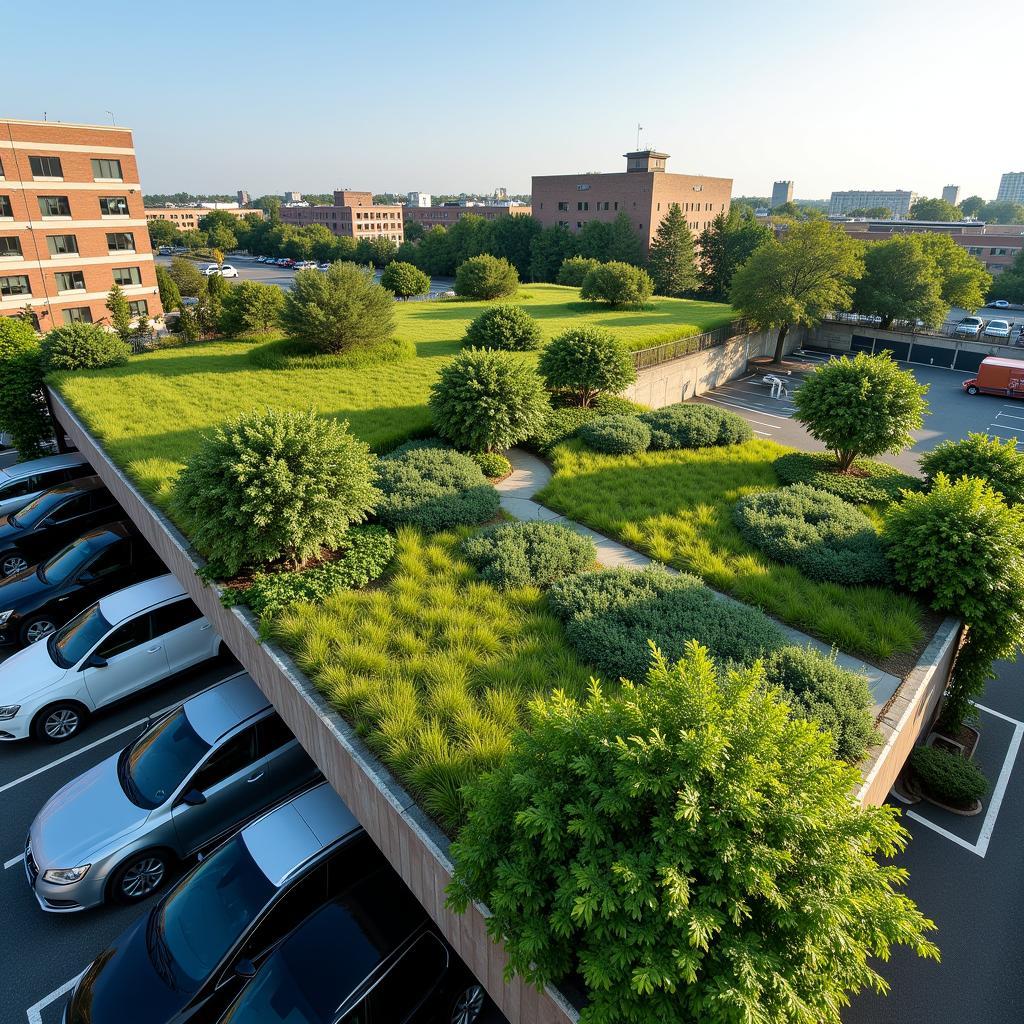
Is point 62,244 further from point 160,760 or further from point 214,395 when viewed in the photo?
point 160,760

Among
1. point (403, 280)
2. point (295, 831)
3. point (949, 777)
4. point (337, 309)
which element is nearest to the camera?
point (295, 831)

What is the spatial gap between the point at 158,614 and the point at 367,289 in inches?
529

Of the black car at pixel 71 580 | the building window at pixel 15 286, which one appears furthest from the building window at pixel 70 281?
the black car at pixel 71 580

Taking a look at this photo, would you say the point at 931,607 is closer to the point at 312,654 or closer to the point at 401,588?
the point at 401,588

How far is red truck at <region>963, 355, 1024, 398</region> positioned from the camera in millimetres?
29047

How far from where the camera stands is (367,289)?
20219 millimetres

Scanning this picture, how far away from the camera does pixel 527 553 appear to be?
31.3ft

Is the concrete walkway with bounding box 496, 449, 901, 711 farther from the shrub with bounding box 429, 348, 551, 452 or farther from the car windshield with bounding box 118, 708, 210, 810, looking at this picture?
the car windshield with bounding box 118, 708, 210, 810

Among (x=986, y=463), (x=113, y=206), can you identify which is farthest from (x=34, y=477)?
(x=113, y=206)

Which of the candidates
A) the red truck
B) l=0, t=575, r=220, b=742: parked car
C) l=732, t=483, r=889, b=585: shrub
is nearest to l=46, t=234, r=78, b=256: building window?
l=0, t=575, r=220, b=742: parked car

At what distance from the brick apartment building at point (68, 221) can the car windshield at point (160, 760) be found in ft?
101

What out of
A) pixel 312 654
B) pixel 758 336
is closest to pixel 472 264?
pixel 758 336

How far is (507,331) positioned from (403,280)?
22.4 meters

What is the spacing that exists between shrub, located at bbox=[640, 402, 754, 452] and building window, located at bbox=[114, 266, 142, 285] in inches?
1431
